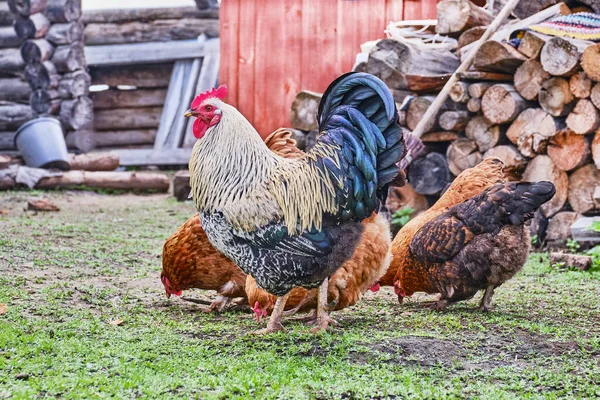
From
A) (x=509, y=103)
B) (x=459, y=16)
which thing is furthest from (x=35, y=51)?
(x=509, y=103)

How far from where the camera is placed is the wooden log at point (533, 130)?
7.74m

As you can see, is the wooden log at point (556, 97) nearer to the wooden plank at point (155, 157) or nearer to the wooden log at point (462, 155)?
the wooden log at point (462, 155)

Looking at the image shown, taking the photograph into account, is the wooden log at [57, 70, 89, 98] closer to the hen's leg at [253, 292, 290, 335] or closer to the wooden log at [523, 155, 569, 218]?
the wooden log at [523, 155, 569, 218]

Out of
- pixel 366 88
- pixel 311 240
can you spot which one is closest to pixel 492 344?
pixel 311 240

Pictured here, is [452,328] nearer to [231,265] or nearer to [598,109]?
[231,265]

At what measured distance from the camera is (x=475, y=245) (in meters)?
5.34

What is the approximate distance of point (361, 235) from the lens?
15.2 ft

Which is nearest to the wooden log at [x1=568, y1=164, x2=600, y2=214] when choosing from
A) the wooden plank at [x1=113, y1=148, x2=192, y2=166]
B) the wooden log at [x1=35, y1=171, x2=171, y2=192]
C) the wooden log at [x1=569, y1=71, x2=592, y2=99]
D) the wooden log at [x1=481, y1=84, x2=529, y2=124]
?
the wooden log at [x1=569, y1=71, x2=592, y2=99]

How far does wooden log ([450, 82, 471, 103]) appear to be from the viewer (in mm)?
8148

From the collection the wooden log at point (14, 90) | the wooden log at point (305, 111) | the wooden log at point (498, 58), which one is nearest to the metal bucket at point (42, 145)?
the wooden log at point (14, 90)

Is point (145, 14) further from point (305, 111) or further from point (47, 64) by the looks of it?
point (305, 111)

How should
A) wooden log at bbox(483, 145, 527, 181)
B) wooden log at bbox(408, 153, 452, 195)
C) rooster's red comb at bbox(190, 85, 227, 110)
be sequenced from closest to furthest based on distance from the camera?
1. rooster's red comb at bbox(190, 85, 227, 110)
2. wooden log at bbox(483, 145, 527, 181)
3. wooden log at bbox(408, 153, 452, 195)

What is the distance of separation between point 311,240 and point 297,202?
248mm

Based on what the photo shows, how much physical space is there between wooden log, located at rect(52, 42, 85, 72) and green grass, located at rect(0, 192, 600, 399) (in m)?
8.80
